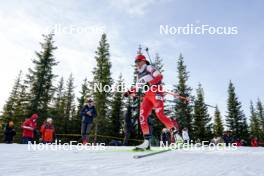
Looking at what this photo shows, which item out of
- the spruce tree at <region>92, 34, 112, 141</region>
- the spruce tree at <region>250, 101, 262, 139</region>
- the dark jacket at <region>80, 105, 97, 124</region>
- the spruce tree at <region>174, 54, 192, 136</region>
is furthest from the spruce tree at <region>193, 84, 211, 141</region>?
the dark jacket at <region>80, 105, 97, 124</region>

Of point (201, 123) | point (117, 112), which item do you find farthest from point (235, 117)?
point (117, 112)

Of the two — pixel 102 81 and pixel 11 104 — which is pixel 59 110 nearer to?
pixel 11 104

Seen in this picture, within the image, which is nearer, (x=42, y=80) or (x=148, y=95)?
(x=148, y=95)

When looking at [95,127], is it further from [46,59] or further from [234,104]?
[234,104]

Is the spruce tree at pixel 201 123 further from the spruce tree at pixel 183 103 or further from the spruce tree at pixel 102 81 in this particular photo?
the spruce tree at pixel 102 81

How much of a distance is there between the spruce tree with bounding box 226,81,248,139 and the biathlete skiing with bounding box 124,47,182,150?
1857 inches

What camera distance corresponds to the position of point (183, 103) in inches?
1569

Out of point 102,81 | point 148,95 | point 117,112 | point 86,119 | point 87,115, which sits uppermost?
point 102,81

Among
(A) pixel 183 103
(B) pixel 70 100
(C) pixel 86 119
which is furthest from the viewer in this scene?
(B) pixel 70 100

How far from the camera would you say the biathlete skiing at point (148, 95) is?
6.25 metres

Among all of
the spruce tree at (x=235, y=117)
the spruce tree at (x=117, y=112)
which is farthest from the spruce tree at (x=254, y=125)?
the spruce tree at (x=117, y=112)

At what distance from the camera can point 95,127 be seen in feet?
105

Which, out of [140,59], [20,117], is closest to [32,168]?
[140,59]

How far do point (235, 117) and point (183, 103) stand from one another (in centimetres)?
1644
